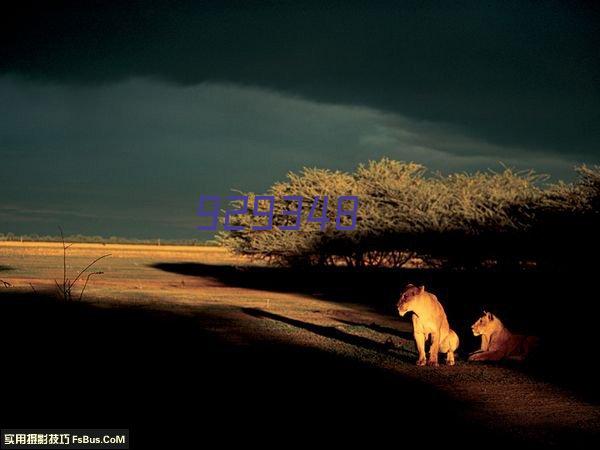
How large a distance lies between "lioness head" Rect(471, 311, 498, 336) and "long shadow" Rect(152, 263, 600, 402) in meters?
0.81

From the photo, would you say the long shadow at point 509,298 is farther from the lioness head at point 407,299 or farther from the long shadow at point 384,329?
the lioness head at point 407,299

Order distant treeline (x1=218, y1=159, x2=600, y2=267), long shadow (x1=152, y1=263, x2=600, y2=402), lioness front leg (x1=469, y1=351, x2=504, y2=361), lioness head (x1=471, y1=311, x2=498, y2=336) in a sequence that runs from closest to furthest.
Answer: lioness head (x1=471, y1=311, x2=498, y2=336), lioness front leg (x1=469, y1=351, x2=504, y2=361), long shadow (x1=152, y1=263, x2=600, y2=402), distant treeline (x1=218, y1=159, x2=600, y2=267)

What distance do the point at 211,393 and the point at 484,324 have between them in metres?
4.93

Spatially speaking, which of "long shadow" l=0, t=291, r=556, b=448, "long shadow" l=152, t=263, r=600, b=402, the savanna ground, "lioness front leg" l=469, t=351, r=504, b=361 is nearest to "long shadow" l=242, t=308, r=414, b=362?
the savanna ground

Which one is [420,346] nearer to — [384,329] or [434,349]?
[434,349]

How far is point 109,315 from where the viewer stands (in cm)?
1842

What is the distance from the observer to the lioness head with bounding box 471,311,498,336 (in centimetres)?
1184

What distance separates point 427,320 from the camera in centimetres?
1085

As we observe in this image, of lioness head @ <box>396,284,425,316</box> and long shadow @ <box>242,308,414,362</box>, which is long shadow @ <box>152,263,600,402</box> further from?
lioness head @ <box>396,284,425,316</box>

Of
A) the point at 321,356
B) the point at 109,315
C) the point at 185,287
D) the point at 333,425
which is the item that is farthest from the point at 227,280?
the point at 333,425

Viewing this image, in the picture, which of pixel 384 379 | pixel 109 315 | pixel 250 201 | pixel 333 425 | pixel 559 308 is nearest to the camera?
pixel 333 425

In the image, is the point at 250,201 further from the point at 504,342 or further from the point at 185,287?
the point at 504,342

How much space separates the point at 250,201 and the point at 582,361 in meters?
26.3

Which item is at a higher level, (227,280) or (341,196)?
(341,196)
